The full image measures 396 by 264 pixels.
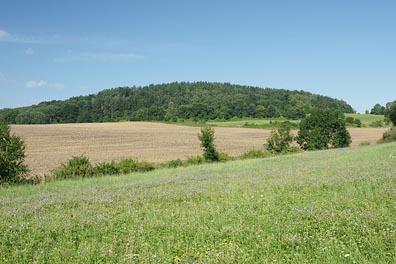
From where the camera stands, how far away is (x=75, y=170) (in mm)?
27062

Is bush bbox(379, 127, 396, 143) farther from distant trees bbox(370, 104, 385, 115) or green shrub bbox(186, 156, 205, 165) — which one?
distant trees bbox(370, 104, 385, 115)

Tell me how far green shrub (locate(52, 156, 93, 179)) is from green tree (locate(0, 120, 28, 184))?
299cm

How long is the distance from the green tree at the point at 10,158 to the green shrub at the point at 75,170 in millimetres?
2995

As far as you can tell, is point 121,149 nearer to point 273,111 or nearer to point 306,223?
point 306,223

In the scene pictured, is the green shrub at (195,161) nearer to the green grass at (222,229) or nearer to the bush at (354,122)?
the green grass at (222,229)

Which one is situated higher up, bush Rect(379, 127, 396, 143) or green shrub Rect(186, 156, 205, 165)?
bush Rect(379, 127, 396, 143)

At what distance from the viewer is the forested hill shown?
5182 inches

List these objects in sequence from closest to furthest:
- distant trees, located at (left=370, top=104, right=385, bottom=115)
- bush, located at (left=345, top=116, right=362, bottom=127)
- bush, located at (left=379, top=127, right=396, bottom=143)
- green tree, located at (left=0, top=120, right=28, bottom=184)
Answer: green tree, located at (left=0, top=120, right=28, bottom=184) → bush, located at (left=379, top=127, right=396, bottom=143) → bush, located at (left=345, top=116, right=362, bottom=127) → distant trees, located at (left=370, top=104, right=385, bottom=115)

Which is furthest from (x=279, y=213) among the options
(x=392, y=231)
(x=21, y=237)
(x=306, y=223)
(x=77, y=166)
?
(x=77, y=166)

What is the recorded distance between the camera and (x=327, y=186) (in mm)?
10812

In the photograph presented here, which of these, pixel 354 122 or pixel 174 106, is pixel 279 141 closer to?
pixel 354 122

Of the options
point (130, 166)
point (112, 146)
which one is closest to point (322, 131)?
point (130, 166)

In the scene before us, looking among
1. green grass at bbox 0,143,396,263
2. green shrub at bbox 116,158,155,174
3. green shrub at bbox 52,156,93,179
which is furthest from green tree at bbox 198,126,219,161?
green grass at bbox 0,143,396,263

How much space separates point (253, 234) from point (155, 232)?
6.87 feet
